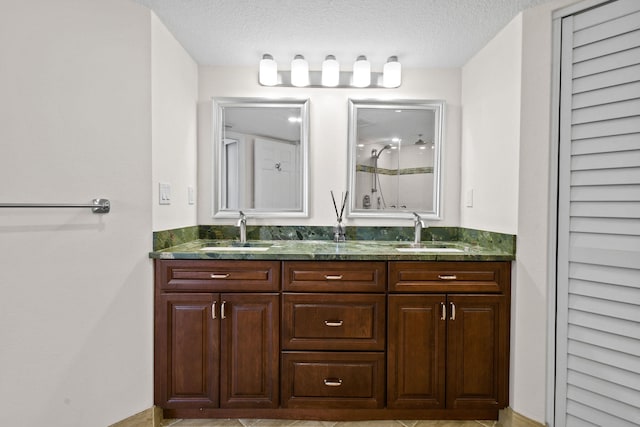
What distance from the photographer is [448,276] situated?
164 cm

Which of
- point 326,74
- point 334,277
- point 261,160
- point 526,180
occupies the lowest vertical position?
point 334,277

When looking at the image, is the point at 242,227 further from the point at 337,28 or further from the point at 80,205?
the point at 337,28

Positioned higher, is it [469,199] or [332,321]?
[469,199]

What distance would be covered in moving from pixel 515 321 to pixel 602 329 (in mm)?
338

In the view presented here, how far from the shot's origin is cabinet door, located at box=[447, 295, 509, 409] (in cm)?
163

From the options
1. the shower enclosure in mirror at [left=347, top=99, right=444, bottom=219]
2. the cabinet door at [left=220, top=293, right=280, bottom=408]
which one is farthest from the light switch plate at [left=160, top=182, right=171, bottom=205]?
the shower enclosure in mirror at [left=347, top=99, right=444, bottom=219]

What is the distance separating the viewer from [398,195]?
2.17 metres

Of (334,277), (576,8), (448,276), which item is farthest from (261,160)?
(576,8)

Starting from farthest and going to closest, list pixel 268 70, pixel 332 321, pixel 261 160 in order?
pixel 261 160, pixel 268 70, pixel 332 321

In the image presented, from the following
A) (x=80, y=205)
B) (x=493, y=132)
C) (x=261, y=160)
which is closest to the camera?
(x=80, y=205)

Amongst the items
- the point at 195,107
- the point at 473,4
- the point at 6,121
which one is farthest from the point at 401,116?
the point at 6,121

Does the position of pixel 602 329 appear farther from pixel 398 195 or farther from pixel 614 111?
pixel 398 195

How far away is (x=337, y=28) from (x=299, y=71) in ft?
1.25

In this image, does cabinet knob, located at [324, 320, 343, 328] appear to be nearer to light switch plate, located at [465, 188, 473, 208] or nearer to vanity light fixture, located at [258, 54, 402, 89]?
light switch plate, located at [465, 188, 473, 208]
